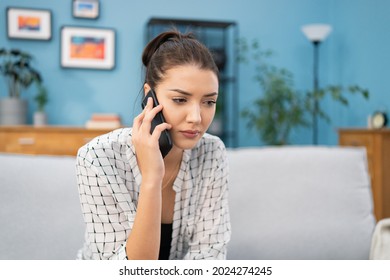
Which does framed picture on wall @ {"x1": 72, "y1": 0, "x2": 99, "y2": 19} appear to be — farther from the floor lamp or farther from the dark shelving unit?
the floor lamp

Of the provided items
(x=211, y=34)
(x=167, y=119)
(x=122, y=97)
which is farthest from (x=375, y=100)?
(x=167, y=119)

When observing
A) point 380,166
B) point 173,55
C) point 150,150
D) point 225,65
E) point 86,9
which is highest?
point 86,9

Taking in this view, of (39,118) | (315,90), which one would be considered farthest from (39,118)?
(315,90)

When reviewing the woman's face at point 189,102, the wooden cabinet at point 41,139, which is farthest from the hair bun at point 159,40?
the wooden cabinet at point 41,139

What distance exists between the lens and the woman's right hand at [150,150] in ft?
2.03

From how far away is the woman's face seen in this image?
0.61m

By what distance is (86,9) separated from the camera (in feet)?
10.5

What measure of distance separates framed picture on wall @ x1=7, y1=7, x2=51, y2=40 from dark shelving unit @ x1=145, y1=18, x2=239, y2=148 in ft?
2.16

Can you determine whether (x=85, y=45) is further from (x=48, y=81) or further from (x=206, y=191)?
(x=206, y=191)

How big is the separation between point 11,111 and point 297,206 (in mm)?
2324

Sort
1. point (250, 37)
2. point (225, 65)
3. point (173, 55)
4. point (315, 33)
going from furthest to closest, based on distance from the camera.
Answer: point (250, 37) < point (225, 65) < point (315, 33) < point (173, 55)

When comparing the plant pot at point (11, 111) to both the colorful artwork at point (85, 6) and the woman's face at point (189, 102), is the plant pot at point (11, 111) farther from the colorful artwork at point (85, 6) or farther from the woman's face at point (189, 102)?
the woman's face at point (189, 102)

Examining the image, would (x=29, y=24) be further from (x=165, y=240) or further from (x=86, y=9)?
(x=165, y=240)

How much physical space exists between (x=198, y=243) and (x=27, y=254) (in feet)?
0.99
